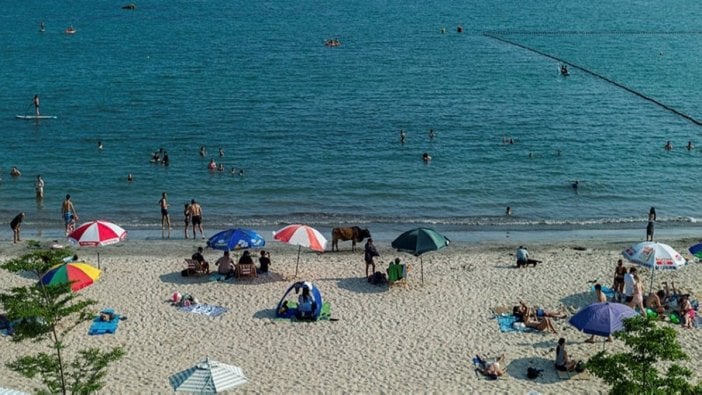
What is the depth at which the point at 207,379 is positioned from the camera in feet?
53.6

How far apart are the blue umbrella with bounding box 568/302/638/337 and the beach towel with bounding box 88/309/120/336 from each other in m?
11.5

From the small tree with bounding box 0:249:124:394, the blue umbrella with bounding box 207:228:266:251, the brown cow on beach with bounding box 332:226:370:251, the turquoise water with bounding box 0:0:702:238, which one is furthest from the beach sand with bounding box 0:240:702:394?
the turquoise water with bounding box 0:0:702:238

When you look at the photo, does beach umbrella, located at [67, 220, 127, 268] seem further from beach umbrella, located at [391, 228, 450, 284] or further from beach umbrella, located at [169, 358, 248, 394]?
beach umbrella, located at [169, 358, 248, 394]

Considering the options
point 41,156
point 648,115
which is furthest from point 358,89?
point 41,156

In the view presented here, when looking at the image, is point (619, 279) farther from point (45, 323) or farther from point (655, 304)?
point (45, 323)

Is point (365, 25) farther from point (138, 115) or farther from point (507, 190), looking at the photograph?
point (507, 190)

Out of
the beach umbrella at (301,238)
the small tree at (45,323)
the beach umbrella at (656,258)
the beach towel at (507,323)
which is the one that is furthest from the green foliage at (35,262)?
the beach umbrella at (656,258)

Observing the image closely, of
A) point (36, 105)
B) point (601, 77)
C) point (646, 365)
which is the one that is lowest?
point (646, 365)

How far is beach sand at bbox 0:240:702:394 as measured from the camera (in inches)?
738

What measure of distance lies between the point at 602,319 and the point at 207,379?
29.9 feet

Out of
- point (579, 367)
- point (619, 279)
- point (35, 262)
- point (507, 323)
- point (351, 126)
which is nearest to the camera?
point (35, 262)

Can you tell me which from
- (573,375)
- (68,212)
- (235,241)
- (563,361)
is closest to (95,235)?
(235,241)

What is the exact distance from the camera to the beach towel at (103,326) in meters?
20.9

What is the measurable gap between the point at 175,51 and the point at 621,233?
175ft
